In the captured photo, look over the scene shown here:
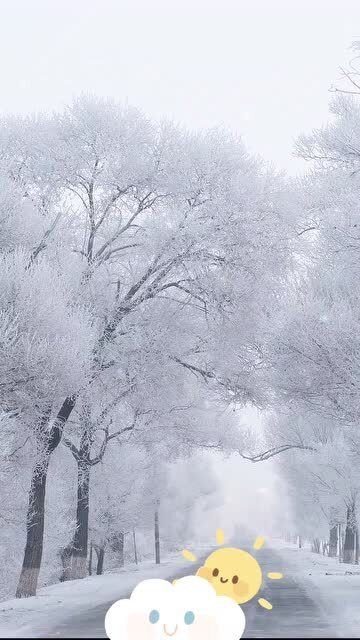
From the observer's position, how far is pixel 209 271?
Result: 78.3ft

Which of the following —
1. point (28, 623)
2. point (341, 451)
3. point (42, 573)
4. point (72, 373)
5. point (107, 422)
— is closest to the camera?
point (28, 623)

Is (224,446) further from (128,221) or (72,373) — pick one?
(72,373)

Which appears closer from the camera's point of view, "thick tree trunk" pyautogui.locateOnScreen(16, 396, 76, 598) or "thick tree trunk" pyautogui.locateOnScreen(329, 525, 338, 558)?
"thick tree trunk" pyautogui.locateOnScreen(16, 396, 76, 598)

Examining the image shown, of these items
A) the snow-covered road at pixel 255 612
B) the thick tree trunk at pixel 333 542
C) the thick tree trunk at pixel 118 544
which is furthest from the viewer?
the thick tree trunk at pixel 333 542

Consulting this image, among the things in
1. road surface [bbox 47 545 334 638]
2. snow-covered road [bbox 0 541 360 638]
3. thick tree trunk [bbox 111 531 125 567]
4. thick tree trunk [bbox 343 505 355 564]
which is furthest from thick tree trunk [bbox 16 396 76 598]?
thick tree trunk [bbox 343 505 355 564]

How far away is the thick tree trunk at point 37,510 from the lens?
891 inches

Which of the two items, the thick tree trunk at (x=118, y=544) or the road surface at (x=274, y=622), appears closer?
the road surface at (x=274, y=622)

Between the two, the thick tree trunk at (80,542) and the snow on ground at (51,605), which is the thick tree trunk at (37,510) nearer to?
the snow on ground at (51,605)

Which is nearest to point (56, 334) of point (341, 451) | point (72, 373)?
point (72, 373)

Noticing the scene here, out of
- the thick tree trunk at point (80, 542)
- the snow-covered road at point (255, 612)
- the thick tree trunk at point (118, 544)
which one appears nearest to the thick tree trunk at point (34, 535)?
the snow-covered road at point (255, 612)

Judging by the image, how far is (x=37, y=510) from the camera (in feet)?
74.9

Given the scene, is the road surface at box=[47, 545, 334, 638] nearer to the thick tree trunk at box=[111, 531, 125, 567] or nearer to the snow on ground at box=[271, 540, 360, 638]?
the snow on ground at box=[271, 540, 360, 638]

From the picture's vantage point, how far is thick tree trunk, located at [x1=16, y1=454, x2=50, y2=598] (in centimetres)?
2261

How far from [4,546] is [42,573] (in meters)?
5.69
